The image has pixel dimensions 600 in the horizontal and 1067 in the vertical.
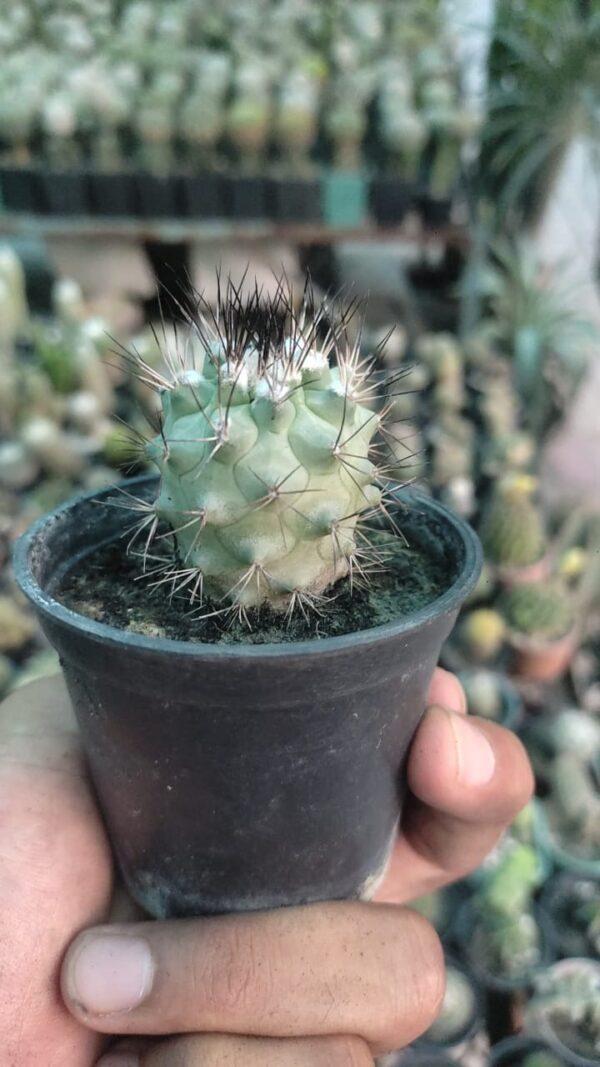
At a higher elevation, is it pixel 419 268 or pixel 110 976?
pixel 110 976

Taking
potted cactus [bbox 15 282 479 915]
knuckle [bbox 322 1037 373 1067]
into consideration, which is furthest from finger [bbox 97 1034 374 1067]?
potted cactus [bbox 15 282 479 915]

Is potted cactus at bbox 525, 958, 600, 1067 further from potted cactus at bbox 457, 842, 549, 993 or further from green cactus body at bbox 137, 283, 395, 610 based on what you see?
green cactus body at bbox 137, 283, 395, 610

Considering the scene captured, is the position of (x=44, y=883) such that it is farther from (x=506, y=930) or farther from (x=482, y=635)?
(x=482, y=635)

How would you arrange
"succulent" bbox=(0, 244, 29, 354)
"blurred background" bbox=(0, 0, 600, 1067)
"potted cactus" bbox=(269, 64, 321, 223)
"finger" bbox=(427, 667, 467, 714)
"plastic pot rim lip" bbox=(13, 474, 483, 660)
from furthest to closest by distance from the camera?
"potted cactus" bbox=(269, 64, 321, 223) → "succulent" bbox=(0, 244, 29, 354) → "blurred background" bbox=(0, 0, 600, 1067) → "finger" bbox=(427, 667, 467, 714) → "plastic pot rim lip" bbox=(13, 474, 483, 660)

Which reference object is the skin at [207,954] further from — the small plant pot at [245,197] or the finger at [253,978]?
the small plant pot at [245,197]

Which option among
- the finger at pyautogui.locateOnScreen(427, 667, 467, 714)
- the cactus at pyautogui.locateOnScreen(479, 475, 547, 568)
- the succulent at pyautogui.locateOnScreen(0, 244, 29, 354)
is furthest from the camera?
the succulent at pyautogui.locateOnScreen(0, 244, 29, 354)

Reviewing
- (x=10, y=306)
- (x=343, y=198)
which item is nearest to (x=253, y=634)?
(x=10, y=306)
